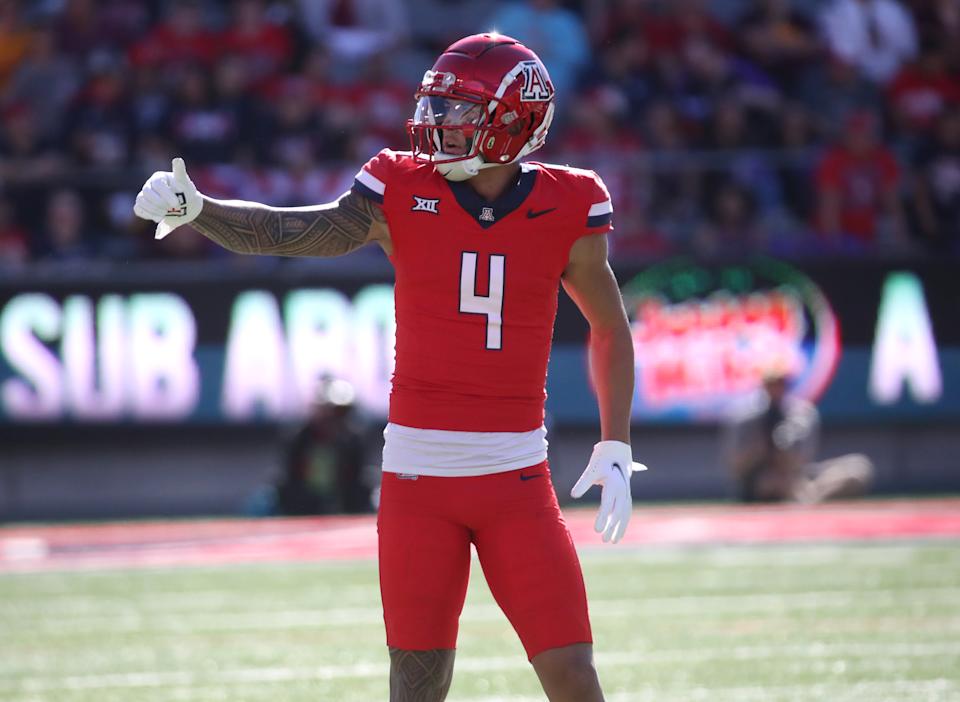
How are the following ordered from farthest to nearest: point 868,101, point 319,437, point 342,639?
point 868,101 → point 319,437 → point 342,639

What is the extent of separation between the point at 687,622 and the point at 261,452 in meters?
6.41

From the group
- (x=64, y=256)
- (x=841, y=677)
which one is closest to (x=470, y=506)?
(x=841, y=677)

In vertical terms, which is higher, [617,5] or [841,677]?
[617,5]

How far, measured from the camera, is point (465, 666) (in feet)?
22.0

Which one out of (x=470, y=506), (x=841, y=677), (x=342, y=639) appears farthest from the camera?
(x=342, y=639)

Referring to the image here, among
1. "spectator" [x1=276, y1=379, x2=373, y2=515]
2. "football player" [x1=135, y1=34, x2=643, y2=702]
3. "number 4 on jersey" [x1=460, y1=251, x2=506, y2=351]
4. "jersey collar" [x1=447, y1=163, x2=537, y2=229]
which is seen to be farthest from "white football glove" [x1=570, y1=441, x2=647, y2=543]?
"spectator" [x1=276, y1=379, x2=373, y2=515]

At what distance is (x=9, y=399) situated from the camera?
41.7 feet

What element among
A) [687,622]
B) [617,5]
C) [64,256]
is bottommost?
[687,622]

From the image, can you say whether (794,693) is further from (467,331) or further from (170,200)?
(170,200)

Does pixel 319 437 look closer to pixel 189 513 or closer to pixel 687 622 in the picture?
pixel 189 513

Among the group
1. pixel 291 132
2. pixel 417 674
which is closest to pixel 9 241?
pixel 291 132

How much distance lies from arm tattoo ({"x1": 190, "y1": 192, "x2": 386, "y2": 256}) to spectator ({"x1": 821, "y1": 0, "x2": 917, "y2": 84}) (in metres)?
11.6

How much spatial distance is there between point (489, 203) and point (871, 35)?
11.9 m

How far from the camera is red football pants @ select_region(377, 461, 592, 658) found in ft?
12.6
